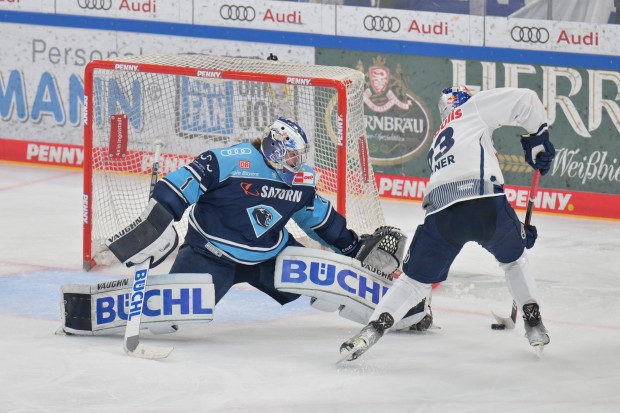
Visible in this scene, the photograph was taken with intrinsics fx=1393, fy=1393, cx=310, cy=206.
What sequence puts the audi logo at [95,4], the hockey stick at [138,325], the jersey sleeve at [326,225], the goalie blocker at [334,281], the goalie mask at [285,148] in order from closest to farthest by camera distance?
the hockey stick at [138,325]
the goalie mask at [285,148]
the goalie blocker at [334,281]
the jersey sleeve at [326,225]
the audi logo at [95,4]

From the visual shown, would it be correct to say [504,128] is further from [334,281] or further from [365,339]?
[365,339]

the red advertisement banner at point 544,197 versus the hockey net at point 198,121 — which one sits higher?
the hockey net at point 198,121

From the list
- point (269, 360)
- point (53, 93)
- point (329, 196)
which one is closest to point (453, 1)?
point (329, 196)

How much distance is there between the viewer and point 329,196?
7.28 meters

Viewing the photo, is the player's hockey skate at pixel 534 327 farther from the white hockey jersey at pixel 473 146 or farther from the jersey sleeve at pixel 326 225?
the jersey sleeve at pixel 326 225

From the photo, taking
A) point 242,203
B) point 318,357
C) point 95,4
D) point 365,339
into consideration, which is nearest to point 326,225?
point 242,203

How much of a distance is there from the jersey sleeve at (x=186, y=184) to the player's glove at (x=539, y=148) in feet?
4.24

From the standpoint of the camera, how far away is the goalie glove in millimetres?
6219

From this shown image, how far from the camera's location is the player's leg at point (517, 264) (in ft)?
18.2

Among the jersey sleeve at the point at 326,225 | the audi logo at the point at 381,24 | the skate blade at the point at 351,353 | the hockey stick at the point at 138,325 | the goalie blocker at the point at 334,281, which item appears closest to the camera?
the skate blade at the point at 351,353

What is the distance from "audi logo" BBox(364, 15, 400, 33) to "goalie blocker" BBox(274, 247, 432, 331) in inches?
136

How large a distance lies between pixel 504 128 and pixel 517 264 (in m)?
3.45

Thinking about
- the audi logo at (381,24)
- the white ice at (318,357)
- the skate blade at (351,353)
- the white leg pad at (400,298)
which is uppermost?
the audi logo at (381,24)

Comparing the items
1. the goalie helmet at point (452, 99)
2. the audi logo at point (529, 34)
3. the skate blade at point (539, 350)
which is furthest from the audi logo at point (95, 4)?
the skate blade at point (539, 350)
